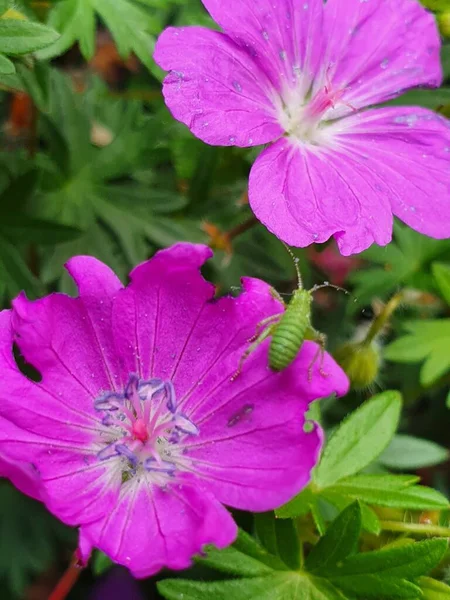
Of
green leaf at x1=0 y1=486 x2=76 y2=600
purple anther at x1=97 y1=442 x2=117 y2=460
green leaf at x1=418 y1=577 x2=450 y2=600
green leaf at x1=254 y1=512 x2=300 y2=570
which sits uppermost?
purple anther at x1=97 y1=442 x2=117 y2=460

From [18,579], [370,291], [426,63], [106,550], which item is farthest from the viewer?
[18,579]

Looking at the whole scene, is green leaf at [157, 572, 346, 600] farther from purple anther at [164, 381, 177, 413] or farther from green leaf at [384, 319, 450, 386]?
green leaf at [384, 319, 450, 386]

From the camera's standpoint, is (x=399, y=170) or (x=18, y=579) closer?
(x=399, y=170)

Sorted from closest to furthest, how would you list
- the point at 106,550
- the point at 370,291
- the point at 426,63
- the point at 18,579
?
the point at 106,550, the point at 426,63, the point at 370,291, the point at 18,579

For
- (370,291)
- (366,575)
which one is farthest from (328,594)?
(370,291)

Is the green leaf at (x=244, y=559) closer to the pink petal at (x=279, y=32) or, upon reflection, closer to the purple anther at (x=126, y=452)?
the purple anther at (x=126, y=452)

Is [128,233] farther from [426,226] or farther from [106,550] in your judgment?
[106,550]

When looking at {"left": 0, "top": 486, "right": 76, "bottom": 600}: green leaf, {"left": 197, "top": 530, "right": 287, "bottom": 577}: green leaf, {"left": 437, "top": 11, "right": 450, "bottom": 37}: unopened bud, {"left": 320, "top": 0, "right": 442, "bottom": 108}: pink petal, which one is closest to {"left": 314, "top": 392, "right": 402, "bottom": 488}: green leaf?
{"left": 197, "top": 530, "right": 287, "bottom": 577}: green leaf

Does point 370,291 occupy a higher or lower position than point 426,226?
lower
